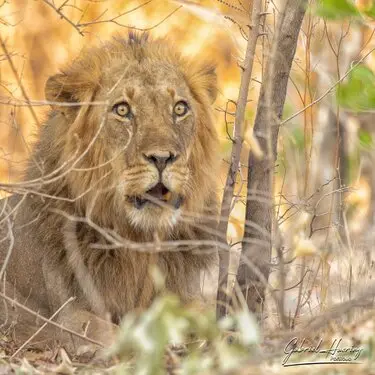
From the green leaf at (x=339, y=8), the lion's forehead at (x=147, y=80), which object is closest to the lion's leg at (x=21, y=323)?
the lion's forehead at (x=147, y=80)

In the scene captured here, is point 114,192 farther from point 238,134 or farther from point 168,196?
point 238,134

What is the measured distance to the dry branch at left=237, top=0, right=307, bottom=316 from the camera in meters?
4.68

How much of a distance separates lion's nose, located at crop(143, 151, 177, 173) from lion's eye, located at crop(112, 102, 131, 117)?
1.18 feet

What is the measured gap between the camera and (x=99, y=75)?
5.16m

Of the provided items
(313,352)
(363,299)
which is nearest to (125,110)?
(313,352)

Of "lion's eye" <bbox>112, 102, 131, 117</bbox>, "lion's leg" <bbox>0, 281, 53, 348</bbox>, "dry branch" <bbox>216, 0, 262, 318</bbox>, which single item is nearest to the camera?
"dry branch" <bbox>216, 0, 262, 318</bbox>

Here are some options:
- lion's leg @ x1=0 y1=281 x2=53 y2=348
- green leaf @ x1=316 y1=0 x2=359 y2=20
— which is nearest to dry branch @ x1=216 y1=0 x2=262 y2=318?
green leaf @ x1=316 y1=0 x2=359 y2=20

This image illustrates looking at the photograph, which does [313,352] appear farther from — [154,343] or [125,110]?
[125,110]

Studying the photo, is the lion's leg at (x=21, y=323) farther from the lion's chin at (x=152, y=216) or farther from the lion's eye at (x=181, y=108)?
the lion's eye at (x=181, y=108)

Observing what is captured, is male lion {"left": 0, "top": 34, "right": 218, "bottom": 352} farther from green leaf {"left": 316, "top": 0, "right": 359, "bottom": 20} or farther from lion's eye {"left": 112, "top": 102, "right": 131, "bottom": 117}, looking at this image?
green leaf {"left": 316, "top": 0, "right": 359, "bottom": 20}

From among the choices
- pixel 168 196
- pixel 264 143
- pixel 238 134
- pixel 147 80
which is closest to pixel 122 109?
pixel 147 80

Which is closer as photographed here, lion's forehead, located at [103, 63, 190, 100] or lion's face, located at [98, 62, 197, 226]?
lion's face, located at [98, 62, 197, 226]

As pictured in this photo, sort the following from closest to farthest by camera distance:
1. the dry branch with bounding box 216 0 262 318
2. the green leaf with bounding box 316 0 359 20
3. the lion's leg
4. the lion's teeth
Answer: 1. the green leaf with bounding box 316 0 359 20
2. the dry branch with bounding box 216 0 262 318
3. the lion's teeth
4. the lion's leg

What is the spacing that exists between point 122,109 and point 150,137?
0.29 m
